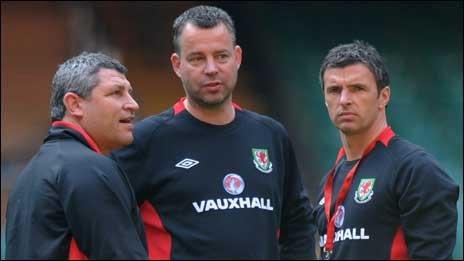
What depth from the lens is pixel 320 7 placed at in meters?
7.32

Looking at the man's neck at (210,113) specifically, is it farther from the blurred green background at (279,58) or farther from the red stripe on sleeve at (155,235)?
the blurred green background at (279,58)

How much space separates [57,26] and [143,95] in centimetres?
71

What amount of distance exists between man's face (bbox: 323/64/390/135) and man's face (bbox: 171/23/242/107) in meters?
0.41

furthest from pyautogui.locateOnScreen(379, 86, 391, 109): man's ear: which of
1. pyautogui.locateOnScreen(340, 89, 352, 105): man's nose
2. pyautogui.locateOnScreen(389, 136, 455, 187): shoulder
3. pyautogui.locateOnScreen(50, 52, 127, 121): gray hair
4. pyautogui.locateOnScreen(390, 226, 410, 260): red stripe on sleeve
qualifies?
pyautogui.locateOnScreen(50, 52, 127, 121): gray hair

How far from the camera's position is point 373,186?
400cm

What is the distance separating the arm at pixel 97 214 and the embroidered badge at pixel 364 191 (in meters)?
0.91

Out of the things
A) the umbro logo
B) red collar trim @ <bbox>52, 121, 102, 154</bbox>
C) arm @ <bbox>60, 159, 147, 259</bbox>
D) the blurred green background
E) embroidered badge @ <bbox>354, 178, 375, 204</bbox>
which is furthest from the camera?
the blurred green background

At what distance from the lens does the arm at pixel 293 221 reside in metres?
4.42

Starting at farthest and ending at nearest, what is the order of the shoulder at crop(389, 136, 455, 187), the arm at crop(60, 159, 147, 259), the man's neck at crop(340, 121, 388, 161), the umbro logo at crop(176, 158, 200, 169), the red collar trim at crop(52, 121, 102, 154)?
the man's neck at crop(340, 121, 388, 161)
the umbro logo at crop(176, 158, 200, 169)
the shoulder at crop(389, 136, 455, 187)
the red collar trim at crop(52, 121, 102, 154)
the arm at crop(60, 159, 147, 259)

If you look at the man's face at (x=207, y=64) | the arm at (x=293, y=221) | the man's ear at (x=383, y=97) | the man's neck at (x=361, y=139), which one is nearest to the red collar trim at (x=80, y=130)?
the man's face at (x=207, y=64)

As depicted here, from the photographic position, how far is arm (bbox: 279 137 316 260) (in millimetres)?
4418

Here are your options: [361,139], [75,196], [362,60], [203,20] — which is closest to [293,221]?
[361,139]

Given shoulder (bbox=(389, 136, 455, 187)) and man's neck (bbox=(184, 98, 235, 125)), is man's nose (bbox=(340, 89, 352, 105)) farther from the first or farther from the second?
man's neck (bbox=(184, 98, 235, 125))

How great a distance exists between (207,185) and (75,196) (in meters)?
0.72
